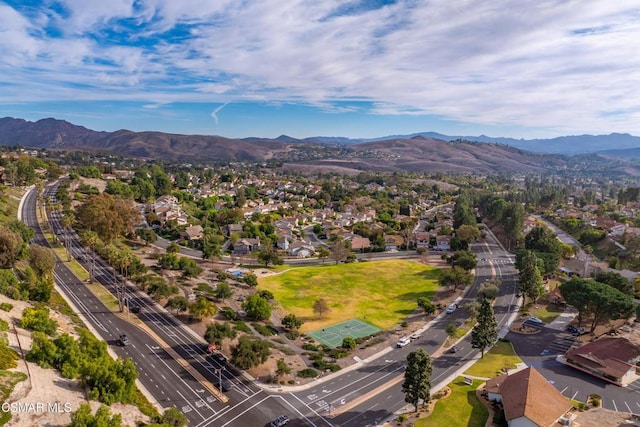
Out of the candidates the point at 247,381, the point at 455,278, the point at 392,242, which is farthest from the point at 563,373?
the point at 392,242

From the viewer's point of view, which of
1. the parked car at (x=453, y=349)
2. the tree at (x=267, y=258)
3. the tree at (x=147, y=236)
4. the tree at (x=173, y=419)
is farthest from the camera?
the tree at (x=147, y=236)

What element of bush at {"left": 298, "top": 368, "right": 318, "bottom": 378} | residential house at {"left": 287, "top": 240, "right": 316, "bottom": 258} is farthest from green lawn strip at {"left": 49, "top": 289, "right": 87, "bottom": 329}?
residential house at {"left": 287, "top": 240, "right": 316, "bottom": 258}

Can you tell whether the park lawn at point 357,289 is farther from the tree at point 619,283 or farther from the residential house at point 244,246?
→ the tree at point 619,283

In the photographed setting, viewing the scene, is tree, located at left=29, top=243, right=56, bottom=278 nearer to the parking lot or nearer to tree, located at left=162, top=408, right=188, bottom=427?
tree, located at left=162, top=408, right=188, bottom=427

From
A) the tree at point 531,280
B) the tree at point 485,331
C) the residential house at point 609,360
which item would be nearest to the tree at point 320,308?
the tree at point 485,331

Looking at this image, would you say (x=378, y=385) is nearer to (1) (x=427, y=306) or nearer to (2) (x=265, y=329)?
(2) (x=265, y=329)

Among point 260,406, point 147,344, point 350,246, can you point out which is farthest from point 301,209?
point 260,406
